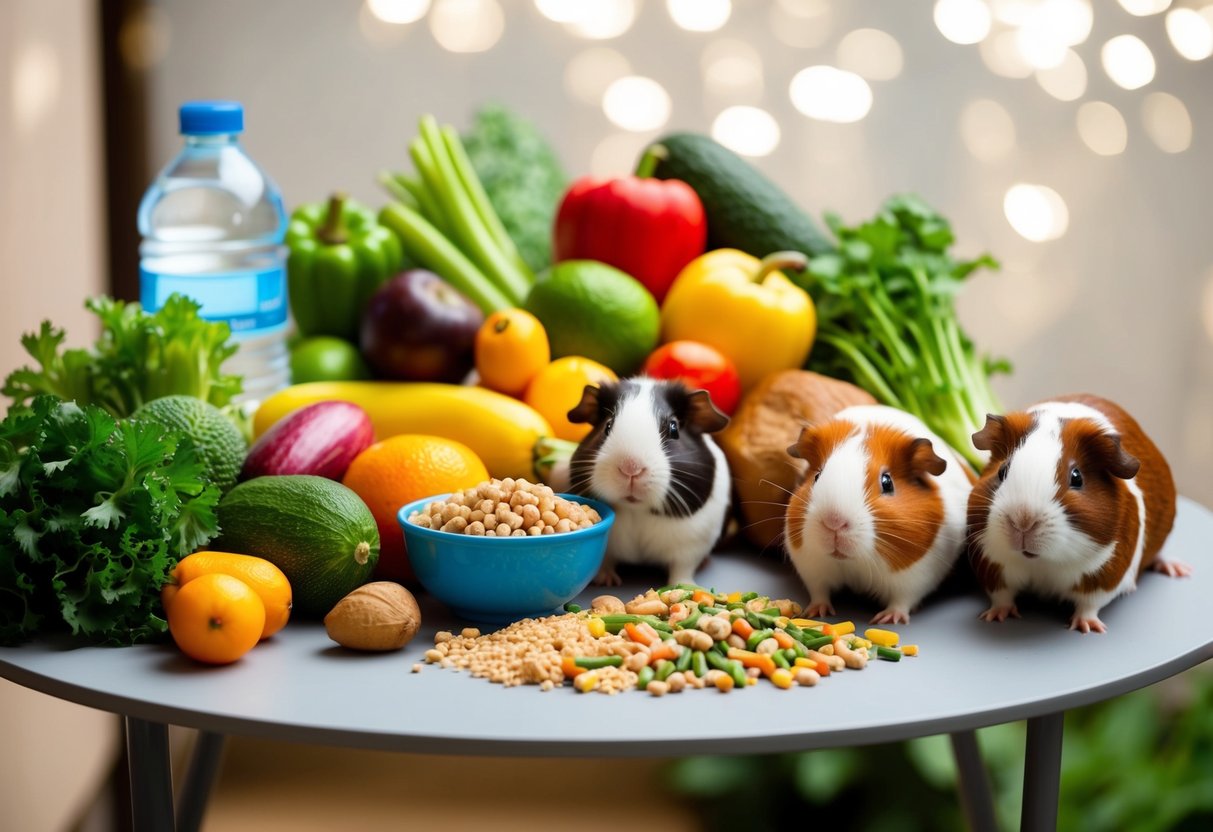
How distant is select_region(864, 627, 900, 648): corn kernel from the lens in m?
1.15

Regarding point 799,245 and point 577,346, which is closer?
point 577,346

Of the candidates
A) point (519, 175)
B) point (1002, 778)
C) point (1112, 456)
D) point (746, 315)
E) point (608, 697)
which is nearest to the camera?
point (608, 697)

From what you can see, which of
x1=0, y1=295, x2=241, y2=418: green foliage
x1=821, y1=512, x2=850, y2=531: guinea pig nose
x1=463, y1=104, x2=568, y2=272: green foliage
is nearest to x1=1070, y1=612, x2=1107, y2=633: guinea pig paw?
x1=821, y1=512, x2=850, y2=531: guinea pig nose

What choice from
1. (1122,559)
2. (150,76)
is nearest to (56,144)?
(150,76)

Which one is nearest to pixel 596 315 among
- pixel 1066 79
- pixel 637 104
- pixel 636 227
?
pixel 636 227

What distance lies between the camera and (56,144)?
2139 millimetres

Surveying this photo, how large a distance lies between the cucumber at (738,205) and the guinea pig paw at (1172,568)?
2.51ft

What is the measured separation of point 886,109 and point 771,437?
5.02ft

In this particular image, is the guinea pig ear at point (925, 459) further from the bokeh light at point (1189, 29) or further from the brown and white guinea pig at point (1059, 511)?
the bokeh light at point (1189, 29)

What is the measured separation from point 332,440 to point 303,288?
552 mm

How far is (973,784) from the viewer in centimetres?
172

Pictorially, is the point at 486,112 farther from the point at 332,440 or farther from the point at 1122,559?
the point at 1122,559

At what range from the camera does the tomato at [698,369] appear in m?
1.58

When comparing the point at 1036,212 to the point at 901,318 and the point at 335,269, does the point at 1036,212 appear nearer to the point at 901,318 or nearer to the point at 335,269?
→ the point at 901,318
